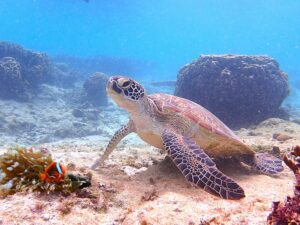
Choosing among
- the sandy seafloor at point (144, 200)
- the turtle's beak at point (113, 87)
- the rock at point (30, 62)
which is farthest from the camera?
the rock at point (30, 62)

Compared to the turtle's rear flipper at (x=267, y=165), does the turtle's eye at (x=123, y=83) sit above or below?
above

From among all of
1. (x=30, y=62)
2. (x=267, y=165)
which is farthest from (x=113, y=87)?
(x=30, y=62)

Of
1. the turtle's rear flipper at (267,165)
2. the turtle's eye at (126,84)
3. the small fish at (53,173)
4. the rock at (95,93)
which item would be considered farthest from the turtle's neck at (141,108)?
the rock at (95,93)

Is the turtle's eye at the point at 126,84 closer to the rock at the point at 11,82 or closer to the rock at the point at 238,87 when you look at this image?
the rock at the point at 238,87

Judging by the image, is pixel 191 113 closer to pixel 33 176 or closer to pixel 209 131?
pixel 209 131

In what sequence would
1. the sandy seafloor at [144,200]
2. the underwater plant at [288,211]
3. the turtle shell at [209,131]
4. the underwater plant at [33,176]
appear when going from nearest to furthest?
the underwater plant at [288,211]
the sandy seafloor at [144,200]
the underwater plant at [33,176]
the turtle shell at [209,131]

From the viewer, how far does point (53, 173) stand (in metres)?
2.67

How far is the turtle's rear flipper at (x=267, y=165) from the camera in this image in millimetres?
4551

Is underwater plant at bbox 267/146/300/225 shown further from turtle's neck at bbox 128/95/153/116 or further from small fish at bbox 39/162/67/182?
turtle's neck at bbox 128/95/153/116

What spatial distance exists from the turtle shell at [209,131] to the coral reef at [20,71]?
41.8 feet

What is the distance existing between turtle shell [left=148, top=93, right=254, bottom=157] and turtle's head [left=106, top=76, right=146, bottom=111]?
534 mm

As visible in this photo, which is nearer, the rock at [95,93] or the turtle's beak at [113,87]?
the turtle's beak at [113,87]

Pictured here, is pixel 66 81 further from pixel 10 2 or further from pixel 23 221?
pixel 10 2

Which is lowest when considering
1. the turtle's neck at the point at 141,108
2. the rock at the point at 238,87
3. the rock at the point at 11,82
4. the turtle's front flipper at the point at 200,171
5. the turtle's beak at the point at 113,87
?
the rock at the point at 11,82
